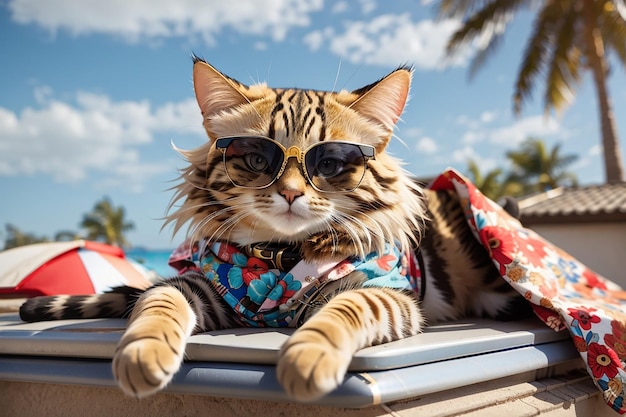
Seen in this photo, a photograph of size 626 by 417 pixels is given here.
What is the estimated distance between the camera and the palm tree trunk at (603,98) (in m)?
11.2

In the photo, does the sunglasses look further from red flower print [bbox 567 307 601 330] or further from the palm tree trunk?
the palm tree trunk

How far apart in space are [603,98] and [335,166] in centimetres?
1234

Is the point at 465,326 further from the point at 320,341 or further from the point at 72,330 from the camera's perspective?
the point at 72,330

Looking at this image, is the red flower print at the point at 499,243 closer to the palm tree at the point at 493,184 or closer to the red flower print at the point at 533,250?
the red flower print at the point at 533,250

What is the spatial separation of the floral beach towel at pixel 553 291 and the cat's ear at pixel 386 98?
518 mm

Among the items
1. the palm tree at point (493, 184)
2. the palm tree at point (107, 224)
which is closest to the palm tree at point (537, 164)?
the palm tree at point (493, 184)

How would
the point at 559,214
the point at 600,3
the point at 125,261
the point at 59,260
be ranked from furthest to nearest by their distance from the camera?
the point at 600,3 → the point at 559,214 → the point at 125,261 → the point at 59,260

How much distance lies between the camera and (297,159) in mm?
1355

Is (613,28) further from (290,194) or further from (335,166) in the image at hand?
(290,194)

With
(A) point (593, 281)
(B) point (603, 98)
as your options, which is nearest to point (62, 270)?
(A) point (593, 281)

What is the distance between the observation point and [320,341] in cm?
100

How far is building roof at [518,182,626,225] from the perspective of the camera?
7410mm

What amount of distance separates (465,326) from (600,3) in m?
12.2

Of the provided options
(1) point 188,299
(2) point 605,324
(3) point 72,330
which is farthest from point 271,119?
(2) point 605,324
